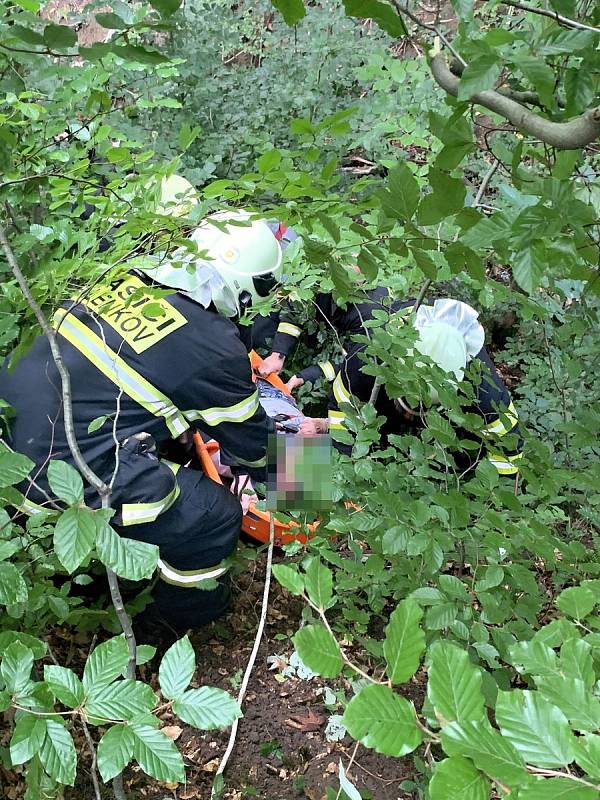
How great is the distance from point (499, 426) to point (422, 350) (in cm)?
60

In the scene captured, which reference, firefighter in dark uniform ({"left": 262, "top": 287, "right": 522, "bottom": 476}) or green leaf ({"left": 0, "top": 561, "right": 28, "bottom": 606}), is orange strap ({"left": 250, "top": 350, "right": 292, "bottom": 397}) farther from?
green leaf ({"left": 0, "top": 561, "right": 28, "bottom": 606})

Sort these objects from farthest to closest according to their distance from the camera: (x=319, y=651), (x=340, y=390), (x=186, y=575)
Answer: (x=340, y=390) → (x=186, y=575) → (x=319, y=651)

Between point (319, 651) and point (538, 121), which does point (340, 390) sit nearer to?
point (538, 121)

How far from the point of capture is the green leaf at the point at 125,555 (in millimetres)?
977

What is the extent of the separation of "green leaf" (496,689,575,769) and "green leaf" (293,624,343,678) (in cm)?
21

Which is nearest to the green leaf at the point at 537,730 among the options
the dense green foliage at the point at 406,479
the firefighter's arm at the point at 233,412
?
the dense green foliage at the point at 406,479

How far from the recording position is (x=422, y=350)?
2.97m

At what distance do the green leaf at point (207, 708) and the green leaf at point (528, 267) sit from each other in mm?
743


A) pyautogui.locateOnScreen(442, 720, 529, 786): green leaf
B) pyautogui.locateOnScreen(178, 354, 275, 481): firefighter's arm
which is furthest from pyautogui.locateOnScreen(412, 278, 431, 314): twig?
pyautogui.locateOnScreen(442, 720, 529, 786): green leaf

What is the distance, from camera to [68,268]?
1695 mm

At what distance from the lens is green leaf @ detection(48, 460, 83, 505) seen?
101 centimetres

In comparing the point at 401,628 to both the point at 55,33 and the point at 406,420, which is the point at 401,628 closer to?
the point at 55,33

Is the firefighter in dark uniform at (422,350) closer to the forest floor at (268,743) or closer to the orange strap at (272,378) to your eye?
the orange strap at (272,378)

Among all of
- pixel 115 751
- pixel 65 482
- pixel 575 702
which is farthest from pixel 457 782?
pixel 65 482
